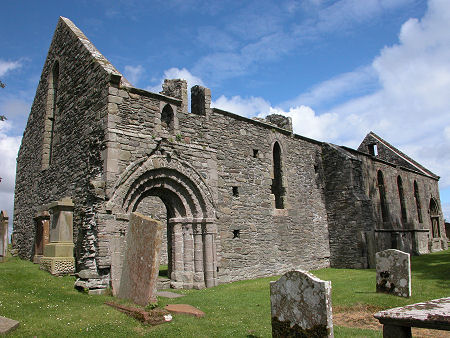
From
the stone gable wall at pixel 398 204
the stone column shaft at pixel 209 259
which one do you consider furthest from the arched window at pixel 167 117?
the stone gable wall at pixel 398 204

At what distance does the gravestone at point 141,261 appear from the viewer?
6895mm

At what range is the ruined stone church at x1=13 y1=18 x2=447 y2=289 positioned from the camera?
985 cm

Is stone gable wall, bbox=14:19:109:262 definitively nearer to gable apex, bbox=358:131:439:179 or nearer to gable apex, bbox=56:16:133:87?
gable apex, bbox=56:16:133:87

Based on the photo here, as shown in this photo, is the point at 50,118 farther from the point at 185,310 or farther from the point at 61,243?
the point at 185,310

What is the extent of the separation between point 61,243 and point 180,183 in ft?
12.0

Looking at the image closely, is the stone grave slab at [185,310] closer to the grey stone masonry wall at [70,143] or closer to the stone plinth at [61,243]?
the grey stone masonry wall at [70,143]

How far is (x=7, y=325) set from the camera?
5.38 m

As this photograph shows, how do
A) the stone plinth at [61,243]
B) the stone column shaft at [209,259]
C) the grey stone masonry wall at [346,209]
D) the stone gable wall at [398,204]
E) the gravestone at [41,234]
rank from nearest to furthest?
the stone plinth at [61,243], the stone column shaft at [209,259], the gravestone at [41,234], the grey stone masonry wall at [346,209], the stone gable wall at [398,204]

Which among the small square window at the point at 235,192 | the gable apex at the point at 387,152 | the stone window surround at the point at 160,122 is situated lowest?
the small square window at the point at 235,192

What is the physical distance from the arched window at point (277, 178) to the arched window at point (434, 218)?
683 inches

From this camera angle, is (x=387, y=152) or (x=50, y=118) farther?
(x=387, y=152)

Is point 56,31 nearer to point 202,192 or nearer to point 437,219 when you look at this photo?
point 202,192

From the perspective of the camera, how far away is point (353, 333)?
581 cm

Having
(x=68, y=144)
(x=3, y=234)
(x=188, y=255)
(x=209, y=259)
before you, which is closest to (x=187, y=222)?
(x=188, y=255)
